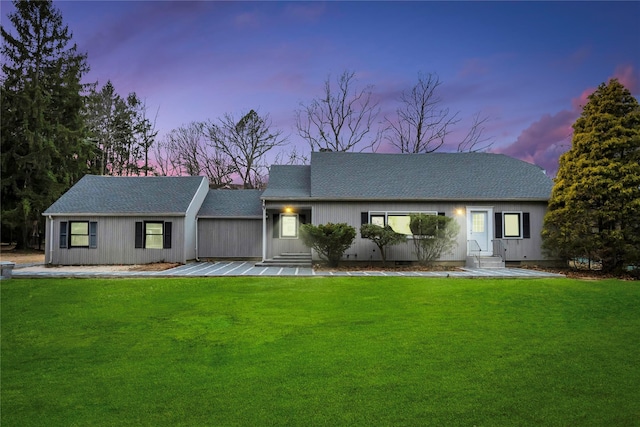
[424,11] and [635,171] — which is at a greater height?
[424,11]

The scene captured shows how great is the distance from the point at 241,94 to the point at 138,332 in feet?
109

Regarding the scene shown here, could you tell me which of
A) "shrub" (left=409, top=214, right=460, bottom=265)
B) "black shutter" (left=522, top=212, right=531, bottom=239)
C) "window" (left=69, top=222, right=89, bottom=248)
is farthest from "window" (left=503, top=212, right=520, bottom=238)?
"window" (left=69, top=222, right=89, bottom=248)

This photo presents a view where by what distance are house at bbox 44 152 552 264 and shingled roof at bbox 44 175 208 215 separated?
0.05m

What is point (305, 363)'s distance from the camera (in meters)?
5.34

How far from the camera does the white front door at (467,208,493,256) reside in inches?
767

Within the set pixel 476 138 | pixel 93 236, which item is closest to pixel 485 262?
pixel 93 236

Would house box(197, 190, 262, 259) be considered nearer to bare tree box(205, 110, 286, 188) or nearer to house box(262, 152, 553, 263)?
house box(262, 152, 553, 263)

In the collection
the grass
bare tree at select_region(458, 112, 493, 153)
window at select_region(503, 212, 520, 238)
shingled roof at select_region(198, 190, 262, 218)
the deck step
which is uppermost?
bare tree at select_region(458, 112, 493, 153)

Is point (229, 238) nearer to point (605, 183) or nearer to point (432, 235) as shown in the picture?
point (432, 235)

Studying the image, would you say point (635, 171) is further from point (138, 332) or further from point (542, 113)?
point (138, 332)

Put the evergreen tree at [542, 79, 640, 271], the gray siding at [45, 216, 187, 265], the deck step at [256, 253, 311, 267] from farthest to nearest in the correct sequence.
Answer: the gray siding at [45, 216, 187, 265] → the deck step at [256, 253, 311, 267] → the evergreen tree at [542, 79, 640, 271]

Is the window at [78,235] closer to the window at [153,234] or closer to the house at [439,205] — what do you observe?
the window at [153,234]

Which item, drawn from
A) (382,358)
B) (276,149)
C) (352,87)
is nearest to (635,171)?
(382,358)

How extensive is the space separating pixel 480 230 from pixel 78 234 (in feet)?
64.9
